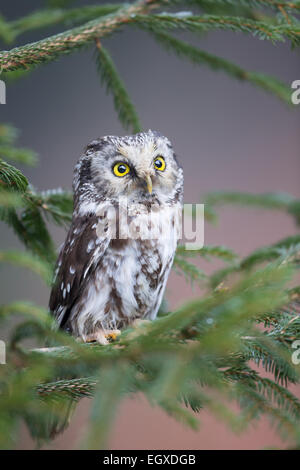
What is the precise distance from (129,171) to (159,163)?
4.5 inches

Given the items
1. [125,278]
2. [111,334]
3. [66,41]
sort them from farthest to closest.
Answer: [125,278], [111,334], [66,41]

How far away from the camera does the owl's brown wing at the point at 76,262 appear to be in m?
1.53

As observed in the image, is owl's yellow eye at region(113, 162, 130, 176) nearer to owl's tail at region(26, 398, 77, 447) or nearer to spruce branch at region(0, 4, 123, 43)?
spruce branch at region(0, 4, 123, 43)

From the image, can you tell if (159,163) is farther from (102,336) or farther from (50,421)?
(50,421)

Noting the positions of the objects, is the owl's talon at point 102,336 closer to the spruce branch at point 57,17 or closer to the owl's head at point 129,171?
the owl's head at point 129,171

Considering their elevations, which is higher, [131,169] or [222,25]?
[222,25]

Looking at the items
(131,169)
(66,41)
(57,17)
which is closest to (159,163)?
(131,169)

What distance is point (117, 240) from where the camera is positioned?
1.53 meters

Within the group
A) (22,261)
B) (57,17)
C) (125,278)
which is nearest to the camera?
(22,261)

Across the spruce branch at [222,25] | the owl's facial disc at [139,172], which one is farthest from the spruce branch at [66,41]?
the owl's facial disc at [139,172]

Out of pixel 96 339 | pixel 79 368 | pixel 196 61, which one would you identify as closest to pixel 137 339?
pixel 79 368

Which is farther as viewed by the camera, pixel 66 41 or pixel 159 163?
pixel 159 163

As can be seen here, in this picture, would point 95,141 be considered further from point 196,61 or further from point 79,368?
point 79,368

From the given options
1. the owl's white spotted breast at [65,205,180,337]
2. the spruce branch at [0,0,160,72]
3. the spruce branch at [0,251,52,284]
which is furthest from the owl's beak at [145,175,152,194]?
the spruce branch at [0,251,52,284]
